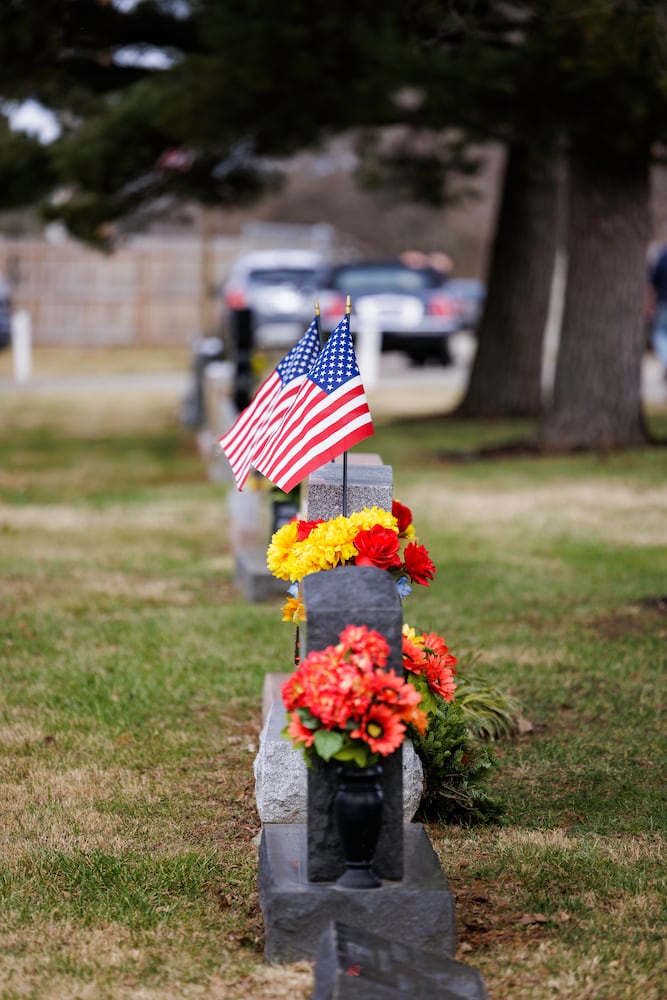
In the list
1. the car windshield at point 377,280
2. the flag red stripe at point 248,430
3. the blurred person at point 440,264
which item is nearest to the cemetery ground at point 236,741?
the flag red stripe at point 248,430

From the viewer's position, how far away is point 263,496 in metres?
11.5

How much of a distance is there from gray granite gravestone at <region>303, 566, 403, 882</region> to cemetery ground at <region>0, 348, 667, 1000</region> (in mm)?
318

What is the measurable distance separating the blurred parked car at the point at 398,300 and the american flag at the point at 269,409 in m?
19.1

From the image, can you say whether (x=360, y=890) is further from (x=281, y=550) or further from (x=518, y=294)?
(x=518, y=294)

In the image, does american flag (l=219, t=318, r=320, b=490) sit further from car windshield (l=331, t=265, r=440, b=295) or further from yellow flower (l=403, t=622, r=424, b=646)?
car windshield (l=331, t=265, r=440, b=295)

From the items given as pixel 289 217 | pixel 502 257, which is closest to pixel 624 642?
pixel 502 257

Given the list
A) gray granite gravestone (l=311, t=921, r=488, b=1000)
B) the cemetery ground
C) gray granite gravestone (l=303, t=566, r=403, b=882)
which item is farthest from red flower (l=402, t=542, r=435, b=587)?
gray granite gravestone (l=311, t=921, r=488, b=1000)

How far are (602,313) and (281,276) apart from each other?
43.4 ft

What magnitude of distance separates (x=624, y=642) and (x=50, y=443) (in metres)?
11.2

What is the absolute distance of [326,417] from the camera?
177 inches

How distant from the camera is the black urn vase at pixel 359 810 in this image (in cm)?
381

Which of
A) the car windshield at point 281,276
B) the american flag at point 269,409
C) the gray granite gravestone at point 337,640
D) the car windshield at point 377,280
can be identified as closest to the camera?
the gray granite gravestone at point 337,640

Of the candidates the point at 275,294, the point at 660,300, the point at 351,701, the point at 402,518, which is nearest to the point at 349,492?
the point at 402,518

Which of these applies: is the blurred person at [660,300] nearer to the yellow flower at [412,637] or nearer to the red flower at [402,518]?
the red flower at [402,518]
